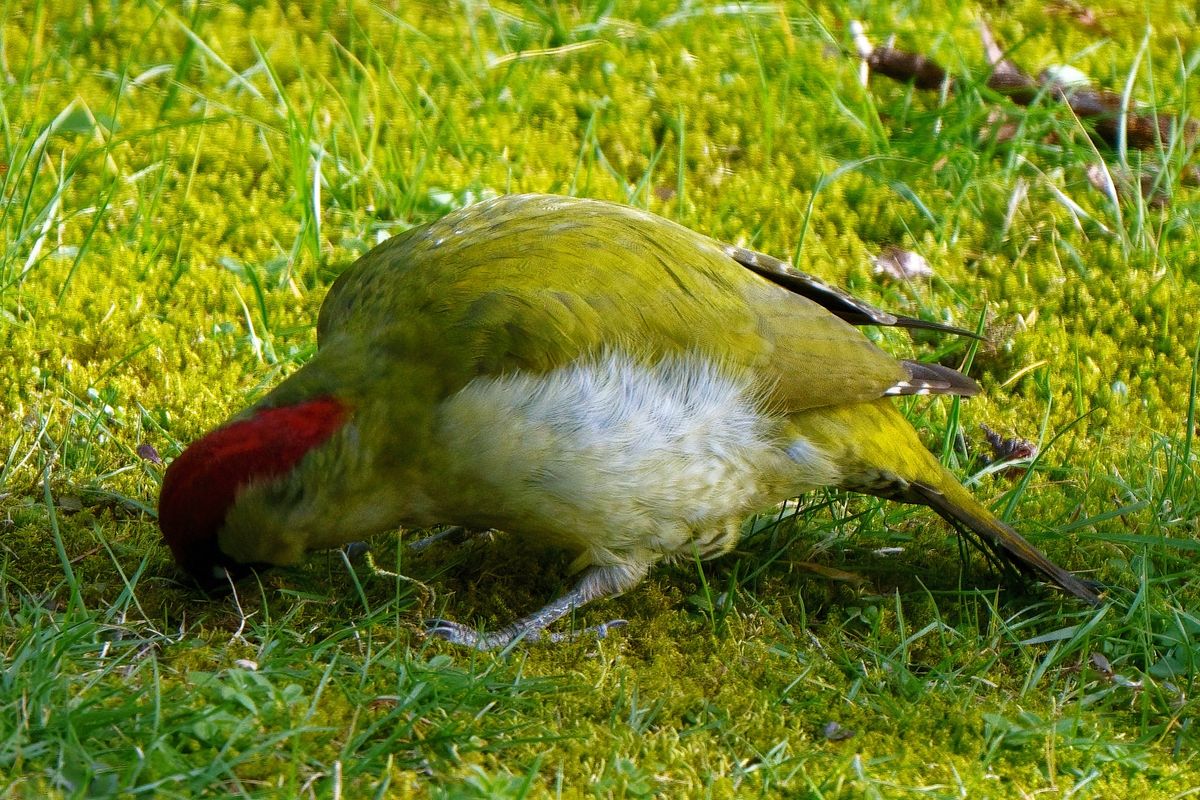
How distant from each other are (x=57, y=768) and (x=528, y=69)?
4.43 m

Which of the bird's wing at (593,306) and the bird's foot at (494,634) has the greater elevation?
the bird's wing at (593,306)

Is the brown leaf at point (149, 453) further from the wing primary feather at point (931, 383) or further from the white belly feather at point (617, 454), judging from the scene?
the wing primary feather at point (931, 383)

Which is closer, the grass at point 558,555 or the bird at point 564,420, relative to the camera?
the grass at point 558,555

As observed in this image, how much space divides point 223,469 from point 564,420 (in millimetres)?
898

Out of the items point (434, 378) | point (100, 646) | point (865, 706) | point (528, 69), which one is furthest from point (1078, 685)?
point (528, 69)

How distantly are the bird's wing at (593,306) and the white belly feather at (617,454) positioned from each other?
7 cm

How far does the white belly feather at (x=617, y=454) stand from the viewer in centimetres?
380

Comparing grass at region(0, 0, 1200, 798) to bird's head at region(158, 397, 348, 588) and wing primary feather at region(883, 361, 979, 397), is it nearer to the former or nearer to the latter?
bird's head at region(158, 397, 348, 588)

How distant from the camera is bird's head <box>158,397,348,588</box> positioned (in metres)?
3.63

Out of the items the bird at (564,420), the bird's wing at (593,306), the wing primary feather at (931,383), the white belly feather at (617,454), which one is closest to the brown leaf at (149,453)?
the bird's wing at (593,306)

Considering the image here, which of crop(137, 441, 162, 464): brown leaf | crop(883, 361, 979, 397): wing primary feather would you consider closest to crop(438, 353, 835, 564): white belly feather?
crop(883, 361, 979, 397): wing primary feather

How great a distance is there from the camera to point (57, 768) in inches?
109

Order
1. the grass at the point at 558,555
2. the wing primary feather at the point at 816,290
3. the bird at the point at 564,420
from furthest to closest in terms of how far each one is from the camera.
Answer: the wing primary feather at the point at 816,290
the bird at the point at 564,420
the grass at the point at 558,555

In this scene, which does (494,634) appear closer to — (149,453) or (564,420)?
(564,420)
